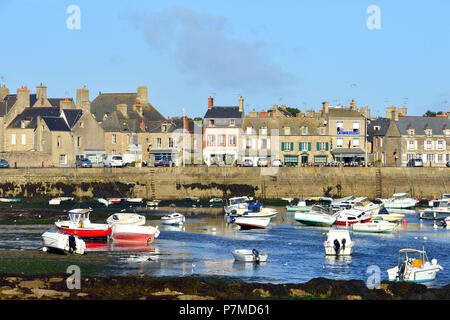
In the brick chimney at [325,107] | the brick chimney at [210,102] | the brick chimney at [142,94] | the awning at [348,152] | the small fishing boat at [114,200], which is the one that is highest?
the brick chimney at [142,94]

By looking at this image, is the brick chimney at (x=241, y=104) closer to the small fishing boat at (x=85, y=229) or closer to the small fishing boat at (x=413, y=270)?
the small fishing boat at (x=85, y=229)

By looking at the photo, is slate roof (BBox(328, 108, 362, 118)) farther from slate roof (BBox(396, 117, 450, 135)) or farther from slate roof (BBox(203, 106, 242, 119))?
slate roof (BBox(203, 106, 242, 119))

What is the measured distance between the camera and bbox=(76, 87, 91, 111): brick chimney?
8375cm

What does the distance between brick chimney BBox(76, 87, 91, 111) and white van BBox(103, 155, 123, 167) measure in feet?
24.9

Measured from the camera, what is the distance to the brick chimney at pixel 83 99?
275 ft

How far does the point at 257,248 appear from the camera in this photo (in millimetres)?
42375

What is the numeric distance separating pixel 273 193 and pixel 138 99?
2806 centimetres

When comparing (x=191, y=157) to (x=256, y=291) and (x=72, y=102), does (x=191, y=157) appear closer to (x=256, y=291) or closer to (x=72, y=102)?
(x=72, y=102)

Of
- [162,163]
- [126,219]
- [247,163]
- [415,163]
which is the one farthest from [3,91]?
[126,219]

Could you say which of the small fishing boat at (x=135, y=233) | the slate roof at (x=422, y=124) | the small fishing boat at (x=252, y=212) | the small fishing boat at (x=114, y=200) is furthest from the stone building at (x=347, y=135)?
the small fishing boat at (x=135, y=233)

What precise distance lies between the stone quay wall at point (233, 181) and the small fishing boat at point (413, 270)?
1548 inches

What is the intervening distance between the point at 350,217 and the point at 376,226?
327cm

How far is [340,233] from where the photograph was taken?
132 ft
